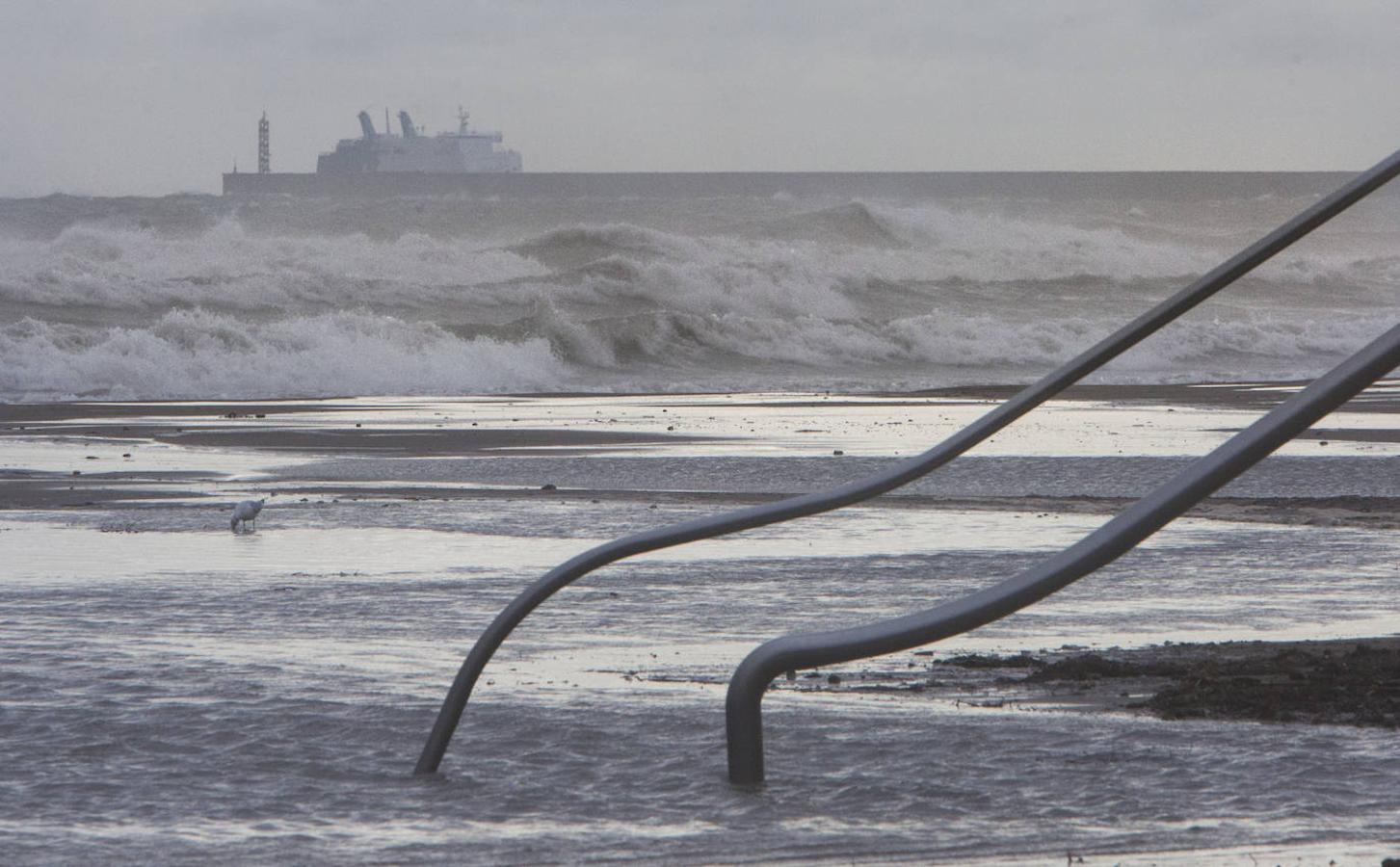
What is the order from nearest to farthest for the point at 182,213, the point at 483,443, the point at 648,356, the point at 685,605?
the point at 685,605 → the point at 483,443 → the point at 648,356 → the point at 182,213

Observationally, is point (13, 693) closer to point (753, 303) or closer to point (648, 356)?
point (648, 356)

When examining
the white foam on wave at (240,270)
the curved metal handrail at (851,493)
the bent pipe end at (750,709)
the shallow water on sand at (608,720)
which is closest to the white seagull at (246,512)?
the shallow water on sand at (608,720)

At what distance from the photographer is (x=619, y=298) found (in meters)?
42.0

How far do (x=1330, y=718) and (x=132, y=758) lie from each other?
9.93 feet

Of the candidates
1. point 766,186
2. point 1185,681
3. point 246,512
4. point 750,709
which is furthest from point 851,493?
point 766,186

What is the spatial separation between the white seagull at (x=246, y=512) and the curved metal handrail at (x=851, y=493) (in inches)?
232

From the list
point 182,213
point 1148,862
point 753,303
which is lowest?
point 1148,862

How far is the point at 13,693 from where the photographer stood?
5.87 meters

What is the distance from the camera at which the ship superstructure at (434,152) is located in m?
108

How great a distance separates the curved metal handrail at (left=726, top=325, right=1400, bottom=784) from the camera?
158 inches

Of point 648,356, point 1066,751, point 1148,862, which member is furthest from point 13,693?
point 648,356

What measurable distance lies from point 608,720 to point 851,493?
914 millimetres

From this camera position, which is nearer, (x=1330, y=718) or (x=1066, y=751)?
(x=1066, y=751)

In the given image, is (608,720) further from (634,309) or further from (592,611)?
(634,309)
